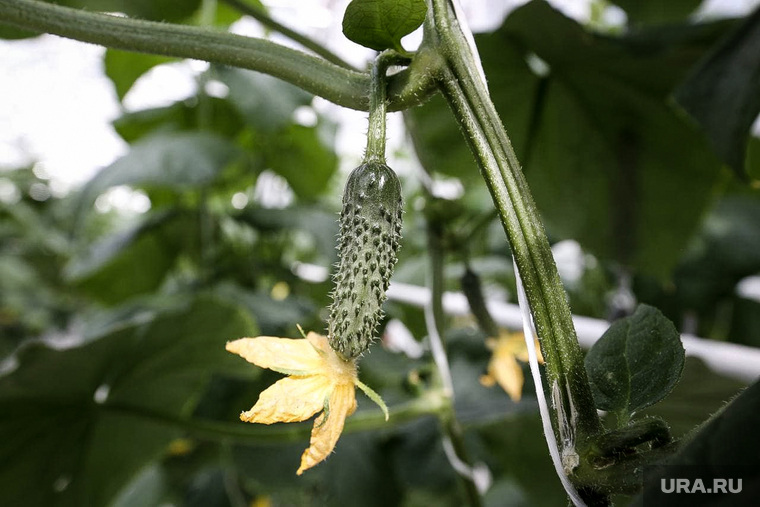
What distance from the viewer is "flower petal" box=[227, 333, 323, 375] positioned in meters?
0.29

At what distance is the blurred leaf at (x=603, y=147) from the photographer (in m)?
0.90

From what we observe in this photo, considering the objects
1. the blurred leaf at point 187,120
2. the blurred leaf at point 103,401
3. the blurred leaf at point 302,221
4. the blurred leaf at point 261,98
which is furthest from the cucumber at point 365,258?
the blurred leaf at point 187,120

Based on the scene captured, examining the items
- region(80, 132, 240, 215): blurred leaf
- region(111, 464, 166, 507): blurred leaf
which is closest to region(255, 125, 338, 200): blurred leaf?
region(80, 132, 240, 215): blurred leaf

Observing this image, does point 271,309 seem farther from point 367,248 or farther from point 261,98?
point 367,248

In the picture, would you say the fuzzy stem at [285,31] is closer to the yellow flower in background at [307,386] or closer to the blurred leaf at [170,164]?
the blurred leaf at [170,164]

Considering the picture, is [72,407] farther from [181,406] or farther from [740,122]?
[740,122]

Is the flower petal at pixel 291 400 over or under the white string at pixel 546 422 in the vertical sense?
under

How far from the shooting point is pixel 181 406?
33.7 inches

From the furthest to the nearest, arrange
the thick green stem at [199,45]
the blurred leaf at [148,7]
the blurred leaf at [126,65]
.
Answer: the blurred leaf at [126,65] < the blurred leaf at [148,7] < the thick green stem at [199,45]

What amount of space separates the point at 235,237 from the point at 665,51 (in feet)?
3.22

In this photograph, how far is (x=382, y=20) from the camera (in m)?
0.32

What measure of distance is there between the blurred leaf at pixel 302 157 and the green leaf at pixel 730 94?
0.89 metres

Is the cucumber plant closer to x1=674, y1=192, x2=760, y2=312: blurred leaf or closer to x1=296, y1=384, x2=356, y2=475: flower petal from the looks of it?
x1=296, y1=384, x2=356, y2=475: flower petal

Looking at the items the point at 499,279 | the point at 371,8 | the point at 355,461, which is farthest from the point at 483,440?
the point at 371,8
